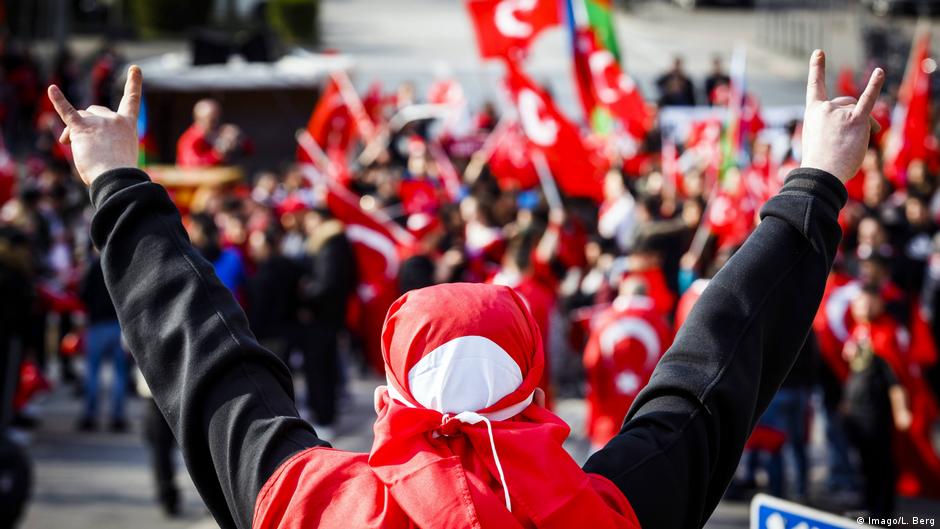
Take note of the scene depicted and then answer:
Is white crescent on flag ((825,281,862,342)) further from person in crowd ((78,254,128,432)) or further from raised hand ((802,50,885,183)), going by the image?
raised hand ((802,50,885,183))

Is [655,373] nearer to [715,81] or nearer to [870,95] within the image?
[870,95]

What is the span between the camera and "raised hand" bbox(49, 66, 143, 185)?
2100 mm

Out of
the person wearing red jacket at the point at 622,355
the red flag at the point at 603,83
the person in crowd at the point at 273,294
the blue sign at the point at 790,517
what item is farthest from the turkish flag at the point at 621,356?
the red flag at the point at 603,83

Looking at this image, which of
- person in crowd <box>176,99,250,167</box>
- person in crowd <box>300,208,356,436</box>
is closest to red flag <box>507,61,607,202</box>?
person in crowd <box>300,208,356,436</box>

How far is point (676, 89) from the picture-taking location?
20.3 meters

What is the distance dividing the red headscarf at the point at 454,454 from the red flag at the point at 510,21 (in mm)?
10117

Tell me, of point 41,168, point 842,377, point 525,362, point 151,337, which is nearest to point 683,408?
point 525,362

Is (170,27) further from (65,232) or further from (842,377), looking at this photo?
(842,377)

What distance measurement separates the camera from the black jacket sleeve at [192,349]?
6.40 feet

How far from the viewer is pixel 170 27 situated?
36.3 m

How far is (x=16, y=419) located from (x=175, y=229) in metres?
8.75

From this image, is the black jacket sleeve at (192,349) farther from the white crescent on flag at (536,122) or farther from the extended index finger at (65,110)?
the white crescent on flag at (536,122)

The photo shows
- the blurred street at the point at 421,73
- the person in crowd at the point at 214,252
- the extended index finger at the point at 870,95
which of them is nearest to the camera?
the extended index finger at the point at 870,95

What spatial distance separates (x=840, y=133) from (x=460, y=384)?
80 cm
